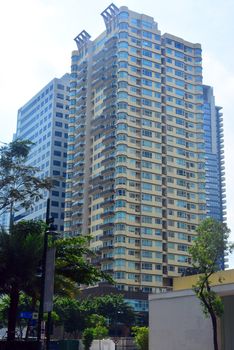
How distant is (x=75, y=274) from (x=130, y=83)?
89.0 m

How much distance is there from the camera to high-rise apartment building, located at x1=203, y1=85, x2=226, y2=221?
177625mm

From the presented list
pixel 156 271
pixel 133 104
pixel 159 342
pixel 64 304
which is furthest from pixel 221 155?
pixel 159 342

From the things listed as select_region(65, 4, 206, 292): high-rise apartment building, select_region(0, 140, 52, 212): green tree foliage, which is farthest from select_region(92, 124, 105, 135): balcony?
select_region(0, 140, 52, 212): green tree foliage

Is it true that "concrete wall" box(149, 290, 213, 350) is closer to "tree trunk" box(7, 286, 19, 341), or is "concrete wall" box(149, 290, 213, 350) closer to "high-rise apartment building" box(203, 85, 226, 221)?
"tree trunk" box(7, 286, 19, 341)

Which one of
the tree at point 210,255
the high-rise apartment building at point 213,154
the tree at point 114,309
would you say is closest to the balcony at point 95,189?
the tree at point 114,309

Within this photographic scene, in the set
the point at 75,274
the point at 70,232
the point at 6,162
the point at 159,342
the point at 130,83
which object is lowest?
the point at 159,342

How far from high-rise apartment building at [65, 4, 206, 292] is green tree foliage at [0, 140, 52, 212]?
73.6 metres

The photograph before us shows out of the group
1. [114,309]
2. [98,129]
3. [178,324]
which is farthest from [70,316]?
[98,129]

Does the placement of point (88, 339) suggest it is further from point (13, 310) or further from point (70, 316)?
point (13, 310)

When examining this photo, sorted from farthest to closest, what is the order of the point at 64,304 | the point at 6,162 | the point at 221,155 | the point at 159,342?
the point at 221,155 → the point at 64,304 → the point at 159,342 → the point at 6,162

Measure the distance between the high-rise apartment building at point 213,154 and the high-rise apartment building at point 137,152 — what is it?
5466 cm

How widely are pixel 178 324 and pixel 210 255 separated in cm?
1016

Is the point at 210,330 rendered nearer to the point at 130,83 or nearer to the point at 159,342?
the point at 159,342

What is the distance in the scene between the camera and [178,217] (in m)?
111
